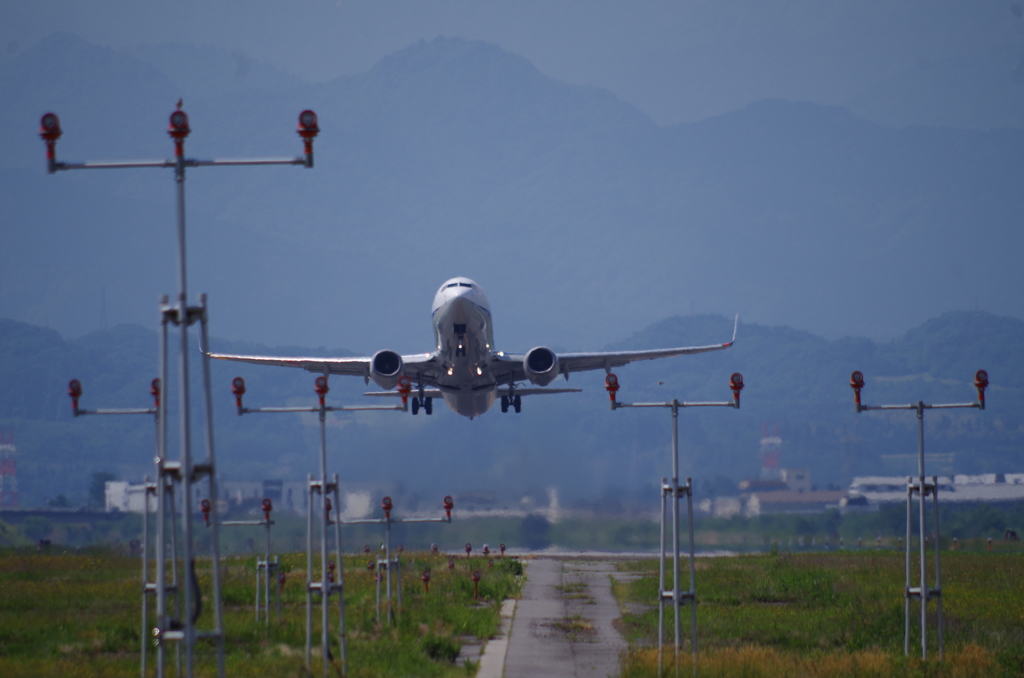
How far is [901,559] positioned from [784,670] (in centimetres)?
3107

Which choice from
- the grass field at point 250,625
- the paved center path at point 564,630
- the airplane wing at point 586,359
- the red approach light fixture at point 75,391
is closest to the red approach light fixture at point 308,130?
the red approach light fixture at point 75,391

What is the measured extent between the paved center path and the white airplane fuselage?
715cm

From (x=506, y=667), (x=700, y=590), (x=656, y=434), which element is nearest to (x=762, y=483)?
(x=656, y=434)

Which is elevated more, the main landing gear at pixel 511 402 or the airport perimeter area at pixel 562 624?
the main landing gear at pixel 511 402

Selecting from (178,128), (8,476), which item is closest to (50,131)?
(178,128)

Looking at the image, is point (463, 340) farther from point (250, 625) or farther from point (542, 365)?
point (250, 625)

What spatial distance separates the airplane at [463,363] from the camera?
34156mm

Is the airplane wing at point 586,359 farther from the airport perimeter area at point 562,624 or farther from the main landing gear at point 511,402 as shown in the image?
the airport perimeter area at point 562,624

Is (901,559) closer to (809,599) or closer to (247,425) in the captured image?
(809,599)

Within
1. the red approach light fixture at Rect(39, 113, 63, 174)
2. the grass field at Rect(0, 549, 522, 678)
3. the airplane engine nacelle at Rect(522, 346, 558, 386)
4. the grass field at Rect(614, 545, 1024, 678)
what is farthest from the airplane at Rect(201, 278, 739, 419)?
the red approach light fixture at Rect(39, 113, 63, 174)

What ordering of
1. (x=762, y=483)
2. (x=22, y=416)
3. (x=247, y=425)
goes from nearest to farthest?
1. (x=762, y=483)
2. (x=247, y=425)
3. (x=22, y=416)

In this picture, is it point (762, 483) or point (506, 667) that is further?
point (762, 483)

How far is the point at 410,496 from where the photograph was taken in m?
53.6

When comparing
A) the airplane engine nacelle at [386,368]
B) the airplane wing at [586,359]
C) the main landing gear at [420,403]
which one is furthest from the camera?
the airplane wing at [586,359]
